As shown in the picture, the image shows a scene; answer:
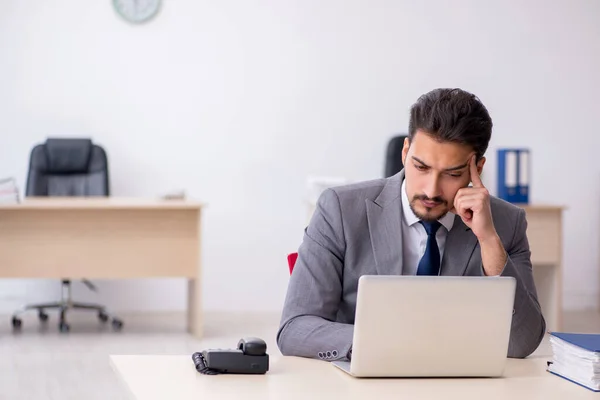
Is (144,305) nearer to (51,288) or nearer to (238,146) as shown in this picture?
(51,288)

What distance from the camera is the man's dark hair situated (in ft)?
7.30

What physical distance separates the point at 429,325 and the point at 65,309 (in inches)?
174

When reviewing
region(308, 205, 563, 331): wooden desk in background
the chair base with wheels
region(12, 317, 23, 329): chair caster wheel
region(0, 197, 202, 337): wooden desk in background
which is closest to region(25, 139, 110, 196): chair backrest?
region(0, 197, 202, 337): wooden desk in background

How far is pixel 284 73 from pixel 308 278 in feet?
14.4

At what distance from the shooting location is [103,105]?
632cm

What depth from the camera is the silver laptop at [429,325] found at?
1763mm

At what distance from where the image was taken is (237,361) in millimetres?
1857

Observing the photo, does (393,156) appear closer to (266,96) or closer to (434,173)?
(266,96)

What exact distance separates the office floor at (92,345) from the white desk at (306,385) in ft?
6.55

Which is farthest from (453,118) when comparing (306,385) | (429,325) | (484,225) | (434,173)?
(306,385)

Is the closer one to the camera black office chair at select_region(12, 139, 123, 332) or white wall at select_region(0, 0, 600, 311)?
black office chair at select_region(12, 139, 123, 332)

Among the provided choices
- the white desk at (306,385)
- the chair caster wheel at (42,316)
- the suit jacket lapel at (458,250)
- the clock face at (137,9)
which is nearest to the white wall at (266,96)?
the clock face at (137,9)

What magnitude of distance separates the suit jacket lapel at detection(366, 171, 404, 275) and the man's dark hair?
0.21 metres

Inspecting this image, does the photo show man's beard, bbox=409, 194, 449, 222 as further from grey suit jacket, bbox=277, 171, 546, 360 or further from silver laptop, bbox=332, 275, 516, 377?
silver laptop, bbox=332, 275, 516, 377
